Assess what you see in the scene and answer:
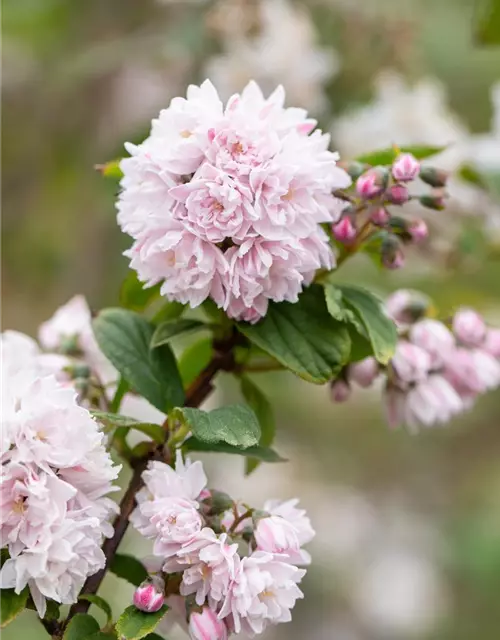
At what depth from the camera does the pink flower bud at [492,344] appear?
0.66m

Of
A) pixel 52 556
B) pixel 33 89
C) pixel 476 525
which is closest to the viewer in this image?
pixel 52 556

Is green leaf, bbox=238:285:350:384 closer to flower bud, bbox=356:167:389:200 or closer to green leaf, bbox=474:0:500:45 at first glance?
flower bud, bbox=356:167:389:200

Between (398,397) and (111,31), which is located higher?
(111,31)

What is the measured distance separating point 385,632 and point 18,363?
1.73m

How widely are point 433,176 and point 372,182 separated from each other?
0.18ft

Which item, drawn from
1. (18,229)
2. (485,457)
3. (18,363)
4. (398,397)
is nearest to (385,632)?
(485,457)

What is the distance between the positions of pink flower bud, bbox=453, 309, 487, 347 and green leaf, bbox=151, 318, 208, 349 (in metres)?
0.21

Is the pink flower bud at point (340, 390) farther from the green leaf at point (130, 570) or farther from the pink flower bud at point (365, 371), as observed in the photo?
the green leaf at point (130, 570)

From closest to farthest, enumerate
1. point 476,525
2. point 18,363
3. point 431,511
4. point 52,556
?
point 52,556 → point 18,363 → point 476,525 → point 431,511

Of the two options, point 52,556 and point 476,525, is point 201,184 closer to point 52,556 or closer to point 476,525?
point 52,556

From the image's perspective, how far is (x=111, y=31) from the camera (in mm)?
1488

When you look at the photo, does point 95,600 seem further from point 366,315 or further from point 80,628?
point 366,315

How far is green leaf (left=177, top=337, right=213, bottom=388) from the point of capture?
0.62 m

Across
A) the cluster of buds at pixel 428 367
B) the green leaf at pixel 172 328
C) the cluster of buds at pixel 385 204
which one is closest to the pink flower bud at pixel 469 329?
the cluster of buds at pixel 428 367
